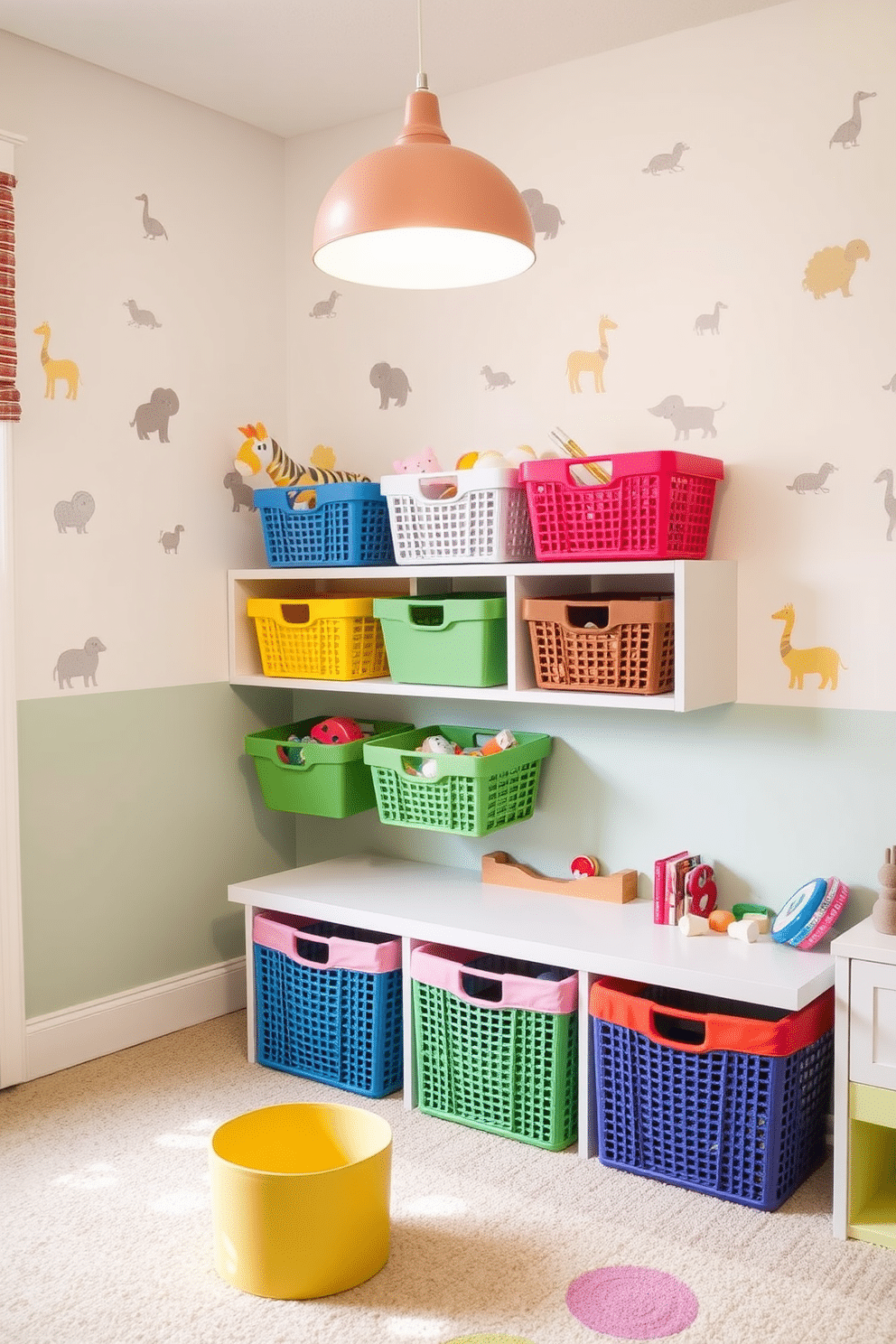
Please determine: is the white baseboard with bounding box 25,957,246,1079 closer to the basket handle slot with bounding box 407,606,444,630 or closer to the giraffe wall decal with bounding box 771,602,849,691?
the basket handle slot with bounding box 407,606,444,630

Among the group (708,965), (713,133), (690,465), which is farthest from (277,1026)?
(713,133)

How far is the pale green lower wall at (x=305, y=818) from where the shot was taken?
2.71 meters

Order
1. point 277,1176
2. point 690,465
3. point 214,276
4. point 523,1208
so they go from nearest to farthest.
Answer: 1. point 277,1176
2. point 523,1208
3. point 690,465
4. point 214,276

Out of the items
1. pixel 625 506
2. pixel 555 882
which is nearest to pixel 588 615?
pixel 625 506

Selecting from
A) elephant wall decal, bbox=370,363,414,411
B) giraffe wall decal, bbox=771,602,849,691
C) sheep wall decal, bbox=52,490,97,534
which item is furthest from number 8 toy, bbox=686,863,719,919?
sheep wall decal, bbox=52,490,97,534

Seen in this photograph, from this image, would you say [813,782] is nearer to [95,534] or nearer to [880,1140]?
[880,1140]

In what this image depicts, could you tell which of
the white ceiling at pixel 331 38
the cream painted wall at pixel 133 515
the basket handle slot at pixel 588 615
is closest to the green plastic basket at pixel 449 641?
the basket handle slot at pixel 588 615

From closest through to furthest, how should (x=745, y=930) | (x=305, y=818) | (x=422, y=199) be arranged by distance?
(x=422, y=199)
(x=745, y=930)
(x=305, y=818)

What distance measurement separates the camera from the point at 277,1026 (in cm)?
309

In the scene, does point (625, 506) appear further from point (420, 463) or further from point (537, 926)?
point (537, 926)

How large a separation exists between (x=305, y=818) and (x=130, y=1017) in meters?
0.78

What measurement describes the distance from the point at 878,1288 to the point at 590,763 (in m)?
1.32

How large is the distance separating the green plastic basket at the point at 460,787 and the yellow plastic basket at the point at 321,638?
0.23 m

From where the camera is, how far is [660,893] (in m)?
2.75
